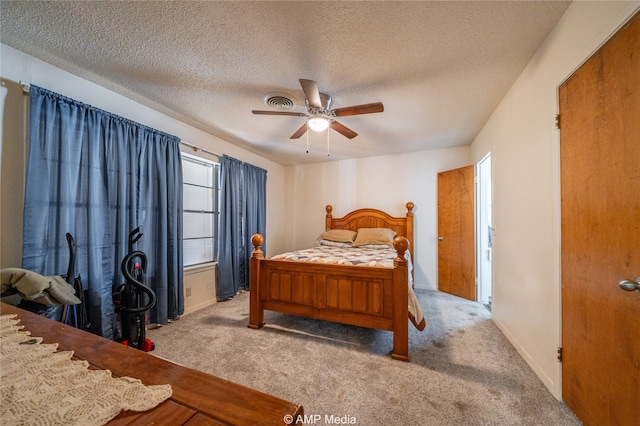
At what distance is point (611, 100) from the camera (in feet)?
3.75

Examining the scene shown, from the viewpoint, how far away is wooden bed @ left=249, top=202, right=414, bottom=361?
6.57 feet

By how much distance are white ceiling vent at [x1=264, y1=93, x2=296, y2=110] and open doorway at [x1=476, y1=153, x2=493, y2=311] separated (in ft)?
8.79

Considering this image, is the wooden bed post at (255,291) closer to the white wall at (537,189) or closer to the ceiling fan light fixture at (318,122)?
the ceiling fan light fixture at (318,122)

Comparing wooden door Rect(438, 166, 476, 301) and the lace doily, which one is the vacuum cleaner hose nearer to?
the lace doily

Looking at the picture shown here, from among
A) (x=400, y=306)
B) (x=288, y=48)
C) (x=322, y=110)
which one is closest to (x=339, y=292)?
(x=400, y=306)

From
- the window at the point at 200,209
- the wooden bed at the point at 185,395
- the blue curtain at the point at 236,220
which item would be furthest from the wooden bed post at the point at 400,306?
the window at the point at 200,209

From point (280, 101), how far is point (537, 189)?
228 cm

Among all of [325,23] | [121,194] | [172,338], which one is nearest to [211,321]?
[172,338]

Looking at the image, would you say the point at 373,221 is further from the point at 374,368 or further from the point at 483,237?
the point at 374,368

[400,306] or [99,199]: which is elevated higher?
[99,199]

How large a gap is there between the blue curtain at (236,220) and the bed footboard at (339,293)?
1.07 meters

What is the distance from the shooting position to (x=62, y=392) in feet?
1.79

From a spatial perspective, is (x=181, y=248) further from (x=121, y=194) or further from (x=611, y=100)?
(x=611, y=100)

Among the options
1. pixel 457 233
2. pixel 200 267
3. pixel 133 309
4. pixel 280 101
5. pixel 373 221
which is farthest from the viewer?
pixel 373 221
